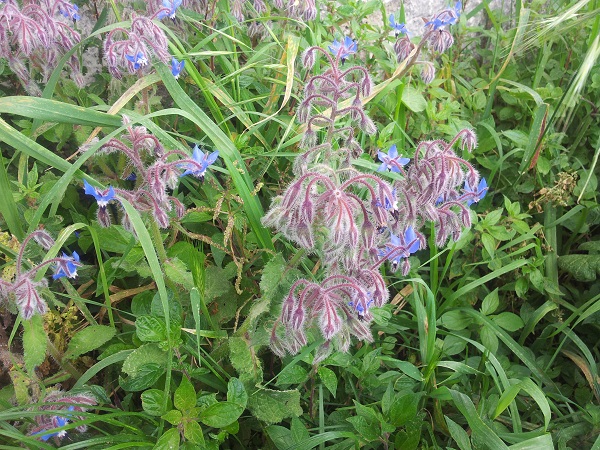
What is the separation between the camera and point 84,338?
1805mm

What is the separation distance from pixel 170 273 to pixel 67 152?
1.38 m

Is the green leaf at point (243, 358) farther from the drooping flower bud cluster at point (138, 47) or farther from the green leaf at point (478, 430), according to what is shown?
the drooping flower bud cluster at point (138, 47)

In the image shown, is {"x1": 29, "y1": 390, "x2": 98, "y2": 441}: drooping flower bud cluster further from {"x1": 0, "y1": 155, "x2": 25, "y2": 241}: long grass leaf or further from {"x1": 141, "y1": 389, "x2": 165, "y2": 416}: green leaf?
{"x1": 0, "y1": 155, "x2": 25, "y2": 241}: long grass leaf

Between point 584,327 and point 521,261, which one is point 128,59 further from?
point 584,327

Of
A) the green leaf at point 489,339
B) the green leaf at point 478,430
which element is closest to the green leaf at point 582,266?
the green leaf at point 489,339

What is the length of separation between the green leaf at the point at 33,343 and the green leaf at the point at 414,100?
176 centimetres

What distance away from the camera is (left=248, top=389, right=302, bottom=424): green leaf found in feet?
5.57

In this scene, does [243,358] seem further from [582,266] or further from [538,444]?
[582,266]

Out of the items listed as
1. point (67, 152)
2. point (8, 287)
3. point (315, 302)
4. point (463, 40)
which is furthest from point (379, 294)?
point (463, 40)

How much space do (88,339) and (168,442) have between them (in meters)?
0.51

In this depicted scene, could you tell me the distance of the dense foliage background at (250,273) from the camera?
1.67m

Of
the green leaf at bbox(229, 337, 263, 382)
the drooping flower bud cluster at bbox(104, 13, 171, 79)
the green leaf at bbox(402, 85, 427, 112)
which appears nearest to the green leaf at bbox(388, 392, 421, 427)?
the green leaf at bbox(229, 337, 263, 382)

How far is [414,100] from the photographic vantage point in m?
2.50

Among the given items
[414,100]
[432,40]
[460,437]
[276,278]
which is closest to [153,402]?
[276,278]
